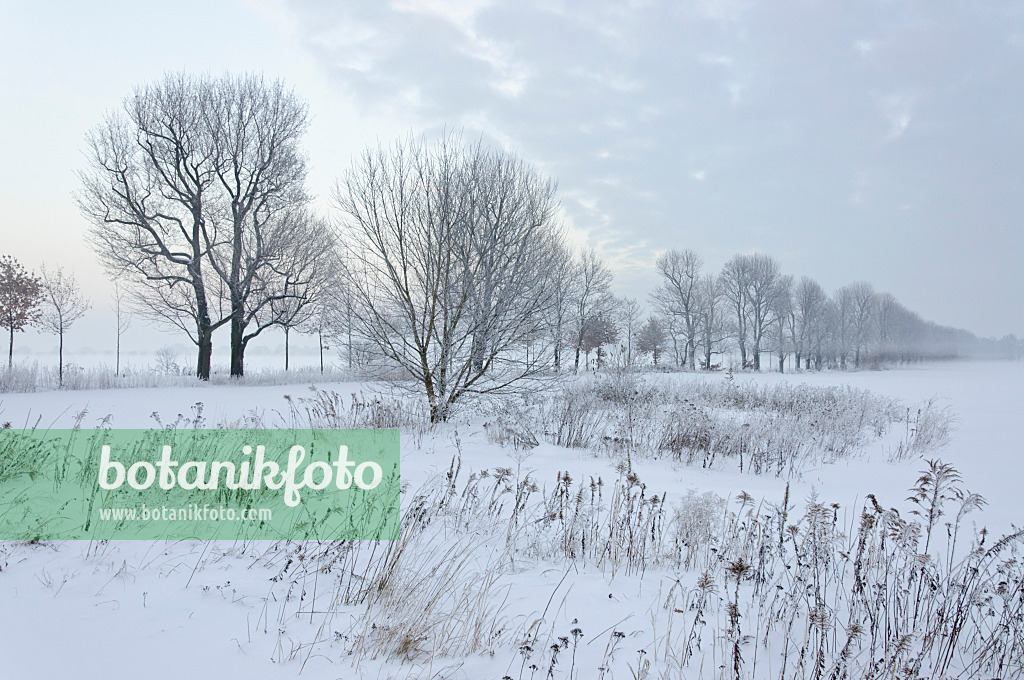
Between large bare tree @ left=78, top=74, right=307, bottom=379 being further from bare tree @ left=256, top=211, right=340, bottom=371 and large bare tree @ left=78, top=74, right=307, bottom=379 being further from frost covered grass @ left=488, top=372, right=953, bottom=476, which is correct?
frost covered grass @ left=488, top=372, right=953, bottom=476

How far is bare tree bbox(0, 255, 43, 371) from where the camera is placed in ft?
62.8

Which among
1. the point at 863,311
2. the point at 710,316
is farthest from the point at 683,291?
the point at 863,311

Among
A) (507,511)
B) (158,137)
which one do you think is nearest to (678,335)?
(158,137)

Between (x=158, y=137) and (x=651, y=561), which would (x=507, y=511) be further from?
(x=158, y=137)

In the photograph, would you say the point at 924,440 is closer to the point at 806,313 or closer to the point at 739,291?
the point at 739,291

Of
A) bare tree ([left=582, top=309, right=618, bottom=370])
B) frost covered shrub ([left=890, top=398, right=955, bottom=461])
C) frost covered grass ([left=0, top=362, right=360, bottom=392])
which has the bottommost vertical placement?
frost covered shrub ([left=890, top=398, right=955, bottom=461])

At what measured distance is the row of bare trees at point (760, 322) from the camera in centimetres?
4181

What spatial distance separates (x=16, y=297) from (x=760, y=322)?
1916 inches

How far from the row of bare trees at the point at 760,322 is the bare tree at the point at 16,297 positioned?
127 feet

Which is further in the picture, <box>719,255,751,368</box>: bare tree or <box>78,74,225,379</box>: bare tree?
<box>719,255,751,368</box>: bare tree

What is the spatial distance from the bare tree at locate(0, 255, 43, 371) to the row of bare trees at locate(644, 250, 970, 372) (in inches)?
1527

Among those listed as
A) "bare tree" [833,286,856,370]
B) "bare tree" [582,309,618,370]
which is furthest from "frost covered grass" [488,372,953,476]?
"bare tree" [833,286,856,370]

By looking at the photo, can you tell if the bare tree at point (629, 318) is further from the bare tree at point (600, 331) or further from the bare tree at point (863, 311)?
the bare tree at point (863, 311)

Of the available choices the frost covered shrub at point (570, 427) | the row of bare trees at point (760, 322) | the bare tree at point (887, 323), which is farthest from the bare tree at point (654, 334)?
the frost covered shrub at point (570, 427)
